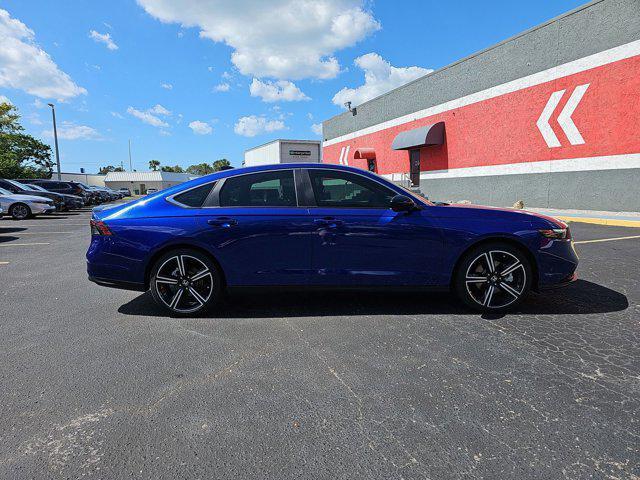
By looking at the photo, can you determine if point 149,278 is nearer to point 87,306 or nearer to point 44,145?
point 87,306

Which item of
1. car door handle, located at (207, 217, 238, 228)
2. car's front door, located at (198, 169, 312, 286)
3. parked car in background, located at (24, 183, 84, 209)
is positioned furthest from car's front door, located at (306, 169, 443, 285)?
parked car in background, located at (24, 183, 84, 209)

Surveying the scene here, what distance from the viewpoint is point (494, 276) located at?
392cm

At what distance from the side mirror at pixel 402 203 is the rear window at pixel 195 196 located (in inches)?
76.0

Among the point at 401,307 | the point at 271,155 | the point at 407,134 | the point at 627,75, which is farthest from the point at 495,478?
the point at 271,155

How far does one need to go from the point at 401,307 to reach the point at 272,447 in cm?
244

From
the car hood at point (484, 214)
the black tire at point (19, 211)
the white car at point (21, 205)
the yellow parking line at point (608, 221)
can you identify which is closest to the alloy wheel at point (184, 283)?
the car hood at point (484, 214)

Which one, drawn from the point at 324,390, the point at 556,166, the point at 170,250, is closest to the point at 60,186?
the point at 170,250

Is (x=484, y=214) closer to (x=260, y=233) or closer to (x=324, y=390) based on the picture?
(x=260, y=233)

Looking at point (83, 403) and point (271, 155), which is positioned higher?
point (271, 155)

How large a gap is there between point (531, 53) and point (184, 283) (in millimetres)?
17101

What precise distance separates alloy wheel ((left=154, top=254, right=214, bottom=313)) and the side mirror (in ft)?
6.64

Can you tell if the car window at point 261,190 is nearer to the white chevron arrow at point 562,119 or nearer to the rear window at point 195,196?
the rear window at point 195,196

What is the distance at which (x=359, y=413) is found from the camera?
2285 mm

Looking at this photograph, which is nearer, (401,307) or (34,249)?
(401,307)
